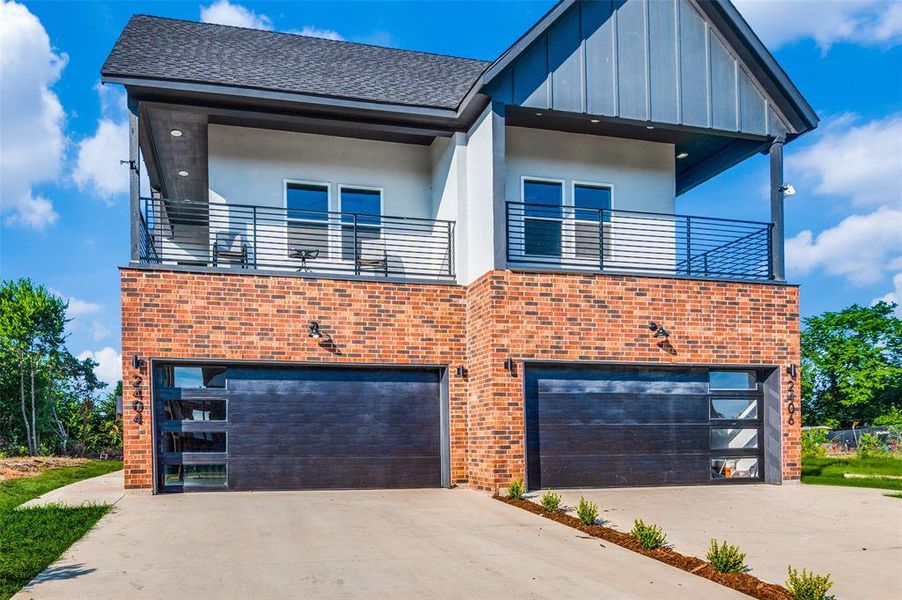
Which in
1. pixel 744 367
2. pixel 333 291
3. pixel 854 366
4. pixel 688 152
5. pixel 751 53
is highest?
pixel 751 53

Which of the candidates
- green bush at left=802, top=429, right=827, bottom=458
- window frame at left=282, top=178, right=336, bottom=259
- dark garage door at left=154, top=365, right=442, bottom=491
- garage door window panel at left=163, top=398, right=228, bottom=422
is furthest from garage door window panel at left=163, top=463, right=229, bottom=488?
green bush at left=802, top=429, right=827, bottom=458

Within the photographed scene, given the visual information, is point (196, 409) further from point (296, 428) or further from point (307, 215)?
point (307, 215)

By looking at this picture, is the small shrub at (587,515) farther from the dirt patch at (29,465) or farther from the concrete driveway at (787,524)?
the dirt patch at (29,465)

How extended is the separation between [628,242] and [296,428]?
6.84 m

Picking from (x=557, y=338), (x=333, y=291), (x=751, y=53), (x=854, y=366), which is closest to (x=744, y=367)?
(x=557, y=338)

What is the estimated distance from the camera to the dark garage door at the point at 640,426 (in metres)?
11.8

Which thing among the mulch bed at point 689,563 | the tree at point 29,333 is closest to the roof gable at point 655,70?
the mulch bed at point 689,563

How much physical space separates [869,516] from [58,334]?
2069 centimetres

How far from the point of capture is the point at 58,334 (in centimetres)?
2195

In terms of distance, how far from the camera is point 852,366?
4984 cm

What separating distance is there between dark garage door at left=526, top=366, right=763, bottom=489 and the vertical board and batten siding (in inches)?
167

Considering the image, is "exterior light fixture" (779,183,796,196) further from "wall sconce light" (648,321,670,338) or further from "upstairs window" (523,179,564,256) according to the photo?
"upstairs window" (523,179,564,256)

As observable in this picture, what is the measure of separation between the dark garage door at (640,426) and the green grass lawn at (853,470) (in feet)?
4.78

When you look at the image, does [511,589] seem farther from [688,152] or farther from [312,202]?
[688,152]
